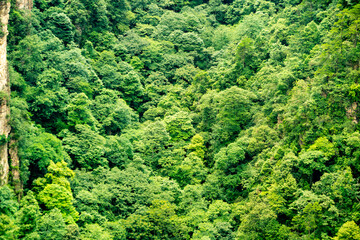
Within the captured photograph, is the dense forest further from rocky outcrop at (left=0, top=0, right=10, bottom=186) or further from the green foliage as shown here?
rocky outcrop at (left=0, top=0, right=10, bottom=186)

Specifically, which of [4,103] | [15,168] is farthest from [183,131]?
[4,103]

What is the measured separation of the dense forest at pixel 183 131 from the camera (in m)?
39.3

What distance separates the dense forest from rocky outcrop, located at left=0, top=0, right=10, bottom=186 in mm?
895

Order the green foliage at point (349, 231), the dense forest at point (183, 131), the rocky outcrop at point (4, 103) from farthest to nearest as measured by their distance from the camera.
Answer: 1. the dense forest at point (183, 131)
2. the rocky outcrop at point (4, 103)
3. the green foliage at point (349, 231)

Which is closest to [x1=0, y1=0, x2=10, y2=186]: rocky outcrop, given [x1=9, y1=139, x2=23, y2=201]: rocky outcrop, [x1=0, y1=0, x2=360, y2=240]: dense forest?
[x1=9, y1=139, x2=23, y2=201]: rocky outcrop

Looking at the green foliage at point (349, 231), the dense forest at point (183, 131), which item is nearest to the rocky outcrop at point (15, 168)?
the dense forest at point (183, 131)

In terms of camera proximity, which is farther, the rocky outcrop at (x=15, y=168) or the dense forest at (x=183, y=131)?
the dense forest at (x=183, y=131)

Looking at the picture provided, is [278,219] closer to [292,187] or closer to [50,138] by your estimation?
[292,187]

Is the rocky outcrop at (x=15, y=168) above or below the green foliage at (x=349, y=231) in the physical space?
below

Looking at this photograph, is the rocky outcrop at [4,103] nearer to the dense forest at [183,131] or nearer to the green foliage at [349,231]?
the dense forest at [183,131]

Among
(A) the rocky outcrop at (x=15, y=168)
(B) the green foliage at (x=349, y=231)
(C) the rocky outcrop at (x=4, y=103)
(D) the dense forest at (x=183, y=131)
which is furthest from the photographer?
(D) the dense forest at (x=183, y=131)

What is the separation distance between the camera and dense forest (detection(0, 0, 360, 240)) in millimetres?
39281

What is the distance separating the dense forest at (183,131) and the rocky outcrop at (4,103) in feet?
2.94

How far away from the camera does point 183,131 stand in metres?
58.8
